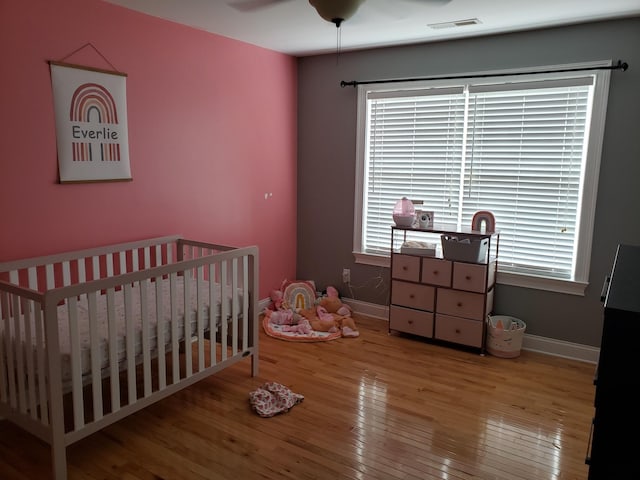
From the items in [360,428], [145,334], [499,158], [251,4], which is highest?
[251,4]

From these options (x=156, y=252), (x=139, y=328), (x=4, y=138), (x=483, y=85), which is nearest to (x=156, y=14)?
(x=4, y=138)

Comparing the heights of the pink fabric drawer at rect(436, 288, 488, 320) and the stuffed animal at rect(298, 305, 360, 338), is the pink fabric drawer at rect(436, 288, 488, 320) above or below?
above

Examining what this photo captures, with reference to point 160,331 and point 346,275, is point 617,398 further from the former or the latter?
point 346,275

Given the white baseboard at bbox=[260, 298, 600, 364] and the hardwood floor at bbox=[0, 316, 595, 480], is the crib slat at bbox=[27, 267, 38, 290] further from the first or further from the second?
the white baseboard at bbox=[260, 298, 600, 364]

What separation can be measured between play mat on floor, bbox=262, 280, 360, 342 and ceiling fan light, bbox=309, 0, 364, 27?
232 centimetres

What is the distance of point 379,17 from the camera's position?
3059 mm

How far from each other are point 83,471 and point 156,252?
1.46 metres

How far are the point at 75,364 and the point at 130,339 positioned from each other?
29 cm

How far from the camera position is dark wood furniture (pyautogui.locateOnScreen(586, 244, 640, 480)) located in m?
1.19

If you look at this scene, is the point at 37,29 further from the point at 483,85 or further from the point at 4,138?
the point at 483,85

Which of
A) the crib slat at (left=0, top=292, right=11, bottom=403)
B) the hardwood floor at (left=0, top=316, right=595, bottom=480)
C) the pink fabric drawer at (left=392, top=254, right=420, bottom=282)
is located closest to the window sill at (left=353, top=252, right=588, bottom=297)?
the hardwood floor at (left=0, top=316, right=595, bottom=480)

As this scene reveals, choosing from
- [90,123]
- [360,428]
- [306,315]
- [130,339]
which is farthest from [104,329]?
[306,315]

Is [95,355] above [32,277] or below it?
below

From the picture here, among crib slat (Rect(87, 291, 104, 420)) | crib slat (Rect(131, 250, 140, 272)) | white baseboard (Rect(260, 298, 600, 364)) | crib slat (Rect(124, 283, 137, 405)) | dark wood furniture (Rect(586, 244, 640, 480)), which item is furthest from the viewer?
white baseboard (Rect(260, 298, 600, 364))
